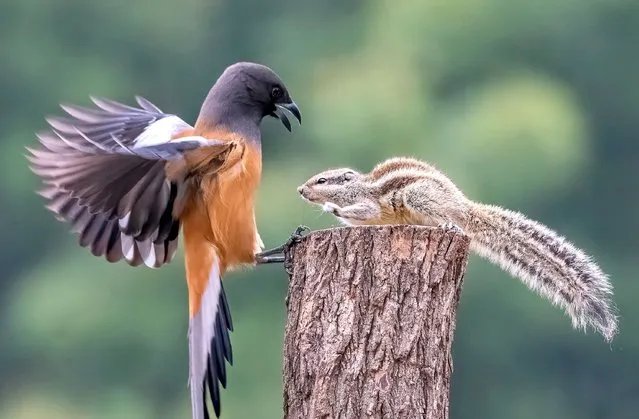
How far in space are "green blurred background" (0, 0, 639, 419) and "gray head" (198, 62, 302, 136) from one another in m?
7.41

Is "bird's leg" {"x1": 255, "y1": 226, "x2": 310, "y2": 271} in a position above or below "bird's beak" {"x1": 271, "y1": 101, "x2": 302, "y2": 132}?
below

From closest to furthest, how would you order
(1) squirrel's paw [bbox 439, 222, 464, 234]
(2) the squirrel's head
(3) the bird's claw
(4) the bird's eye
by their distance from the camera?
(1) squirrel's paw [bbox 439, 222, 464, 234] → (3) the bird's claw → (2) the squirrel's head → (4) the bird's eye

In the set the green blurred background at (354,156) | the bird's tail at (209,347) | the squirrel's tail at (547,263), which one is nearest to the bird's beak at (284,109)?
the bird's tail at (209,347)

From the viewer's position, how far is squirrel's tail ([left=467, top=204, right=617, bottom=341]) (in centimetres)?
604

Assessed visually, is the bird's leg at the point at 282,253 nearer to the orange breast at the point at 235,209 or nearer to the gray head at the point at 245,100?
the orange breast at the point at 235,209

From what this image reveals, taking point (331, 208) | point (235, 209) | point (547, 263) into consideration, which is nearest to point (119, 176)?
point (235, 209)

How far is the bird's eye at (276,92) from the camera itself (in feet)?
23.3

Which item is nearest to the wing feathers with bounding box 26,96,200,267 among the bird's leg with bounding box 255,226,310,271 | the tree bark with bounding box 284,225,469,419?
the bird's leg with bounding box 255,226,310,271

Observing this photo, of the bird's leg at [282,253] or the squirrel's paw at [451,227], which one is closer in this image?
the squirrel's paw at [451,227]

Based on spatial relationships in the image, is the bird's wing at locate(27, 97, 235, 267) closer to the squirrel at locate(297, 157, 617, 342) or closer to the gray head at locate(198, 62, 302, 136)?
the gray head at locate(198, 62, 302, 136)

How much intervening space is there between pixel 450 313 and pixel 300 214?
26.7 ft

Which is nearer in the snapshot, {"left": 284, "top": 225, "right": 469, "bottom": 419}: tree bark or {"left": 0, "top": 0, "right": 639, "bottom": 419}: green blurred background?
{"left": 284, "top": 225, "right": 469, "bottom": 419}: tree bark

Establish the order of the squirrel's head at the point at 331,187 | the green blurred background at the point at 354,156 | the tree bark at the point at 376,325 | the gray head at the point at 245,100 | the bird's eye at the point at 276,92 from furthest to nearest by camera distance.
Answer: the green blurred background at the point at 354,156
the bird's eye at the point at 276,92
the gray head at the point at 245,100
the squirrel's head at the point at 331,187
the tree bark at the point at 376,325

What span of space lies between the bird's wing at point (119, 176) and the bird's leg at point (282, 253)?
36 cm
